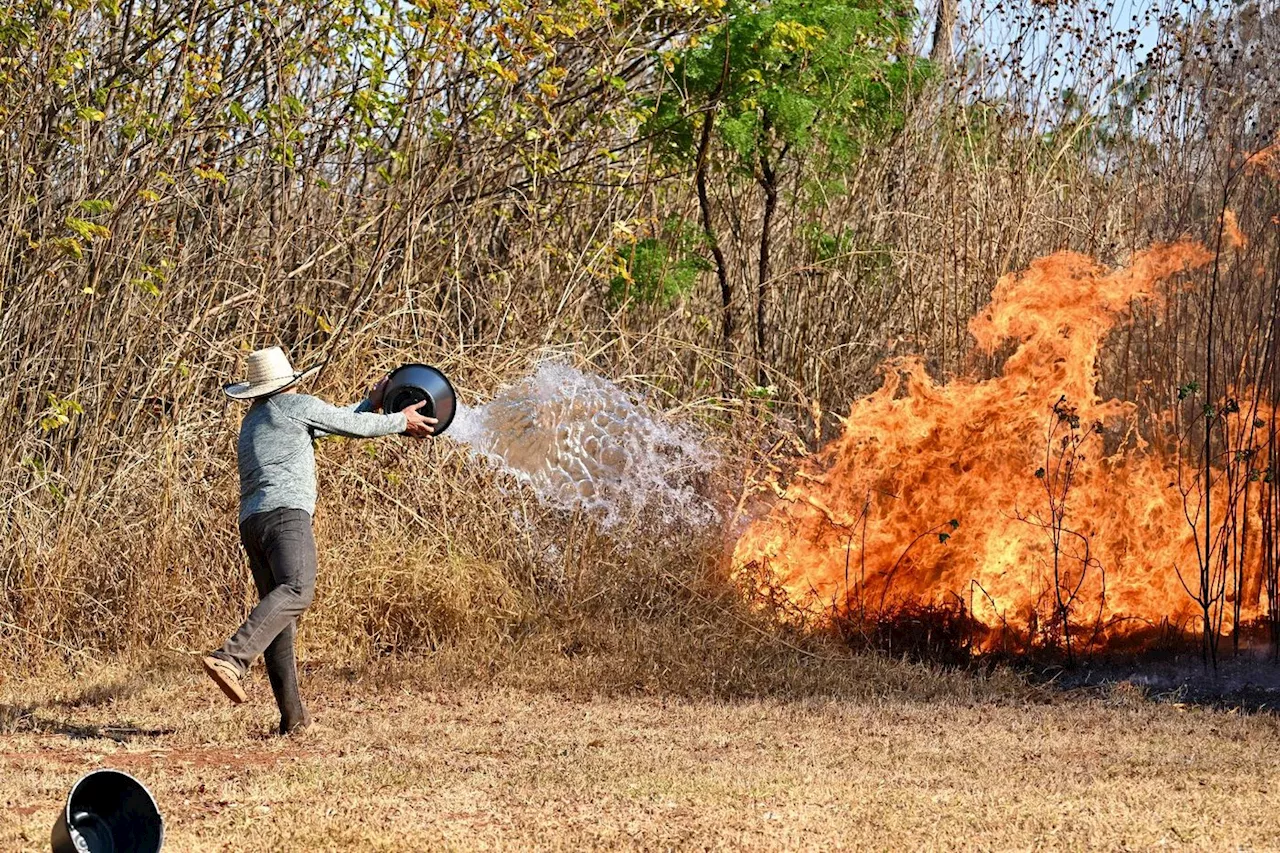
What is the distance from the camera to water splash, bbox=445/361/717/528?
9.18 metres

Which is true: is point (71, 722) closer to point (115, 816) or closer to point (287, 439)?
point (287, 439)

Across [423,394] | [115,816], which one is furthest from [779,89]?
[115,816]

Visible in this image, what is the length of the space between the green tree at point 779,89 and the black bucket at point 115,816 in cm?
609

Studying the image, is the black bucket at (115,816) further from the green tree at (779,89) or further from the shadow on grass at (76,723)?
the green tree at (779,89)

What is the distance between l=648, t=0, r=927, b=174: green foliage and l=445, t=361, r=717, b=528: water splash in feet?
7.05

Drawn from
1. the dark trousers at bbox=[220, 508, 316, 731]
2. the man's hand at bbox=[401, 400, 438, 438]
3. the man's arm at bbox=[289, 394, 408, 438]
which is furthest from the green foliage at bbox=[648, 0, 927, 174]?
the dark trousers at bbox=[220, 508, 316, 731]

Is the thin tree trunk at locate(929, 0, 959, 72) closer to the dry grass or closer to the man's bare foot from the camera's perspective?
the dry grass

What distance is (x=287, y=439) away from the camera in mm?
6539

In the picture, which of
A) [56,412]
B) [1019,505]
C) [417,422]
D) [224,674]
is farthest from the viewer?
[1019,505]

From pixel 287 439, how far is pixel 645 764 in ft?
6.44

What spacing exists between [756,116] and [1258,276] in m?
3.36

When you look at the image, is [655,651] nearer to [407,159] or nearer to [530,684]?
[530,684]

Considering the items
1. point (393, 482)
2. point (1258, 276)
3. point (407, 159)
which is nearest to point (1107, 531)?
point (1258, 276)

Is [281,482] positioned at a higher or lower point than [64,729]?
higher
